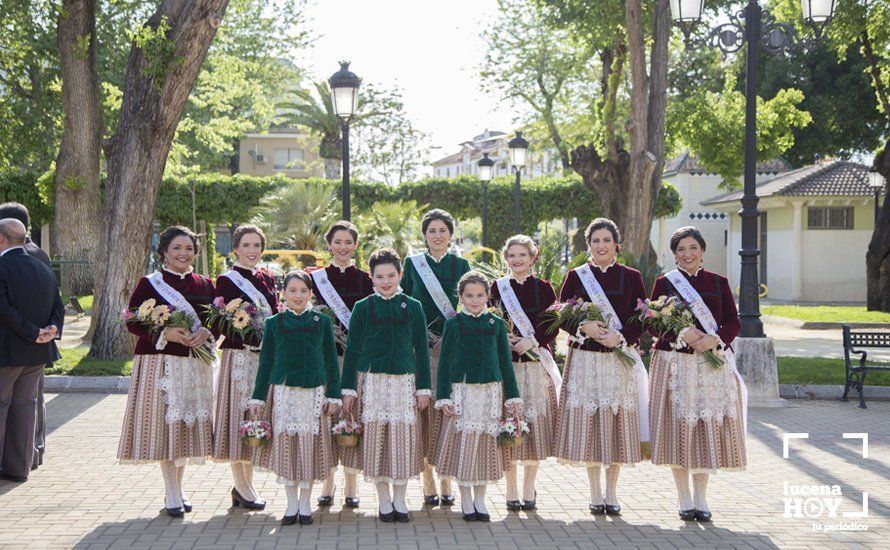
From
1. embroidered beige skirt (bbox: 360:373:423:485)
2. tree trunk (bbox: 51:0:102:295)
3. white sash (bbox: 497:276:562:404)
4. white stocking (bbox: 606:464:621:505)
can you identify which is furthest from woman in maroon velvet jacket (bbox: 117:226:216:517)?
tree trunk (bbox: 51:0:102:295)

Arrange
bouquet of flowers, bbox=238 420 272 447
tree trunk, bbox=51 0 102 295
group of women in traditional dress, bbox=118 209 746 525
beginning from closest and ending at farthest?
1. bouquet of flowers, bbox=238 420 272 447
2. group of women in traditional dress, bbox=118 209 746 525
3. tree trunk, bbox=51 0 102 295

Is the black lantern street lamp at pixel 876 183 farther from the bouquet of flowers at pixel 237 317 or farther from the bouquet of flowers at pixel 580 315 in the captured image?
the bouquet of flowers at pixel 237 317

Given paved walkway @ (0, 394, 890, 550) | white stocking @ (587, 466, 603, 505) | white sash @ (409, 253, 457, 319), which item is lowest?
paved walkway @ (0, 394, 890, 550)

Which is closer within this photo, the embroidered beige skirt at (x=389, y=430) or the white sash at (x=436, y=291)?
the embroidered beige skirt at (x=389, y=430)

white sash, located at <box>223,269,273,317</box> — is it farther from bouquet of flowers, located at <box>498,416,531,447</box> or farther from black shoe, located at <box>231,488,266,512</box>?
bouquet of flowers, located at <box>498,416,531,447</box>

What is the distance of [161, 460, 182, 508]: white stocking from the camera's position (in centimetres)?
641

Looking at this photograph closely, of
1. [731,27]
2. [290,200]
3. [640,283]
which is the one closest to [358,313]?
[640,283]

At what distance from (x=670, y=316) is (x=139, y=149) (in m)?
8.49

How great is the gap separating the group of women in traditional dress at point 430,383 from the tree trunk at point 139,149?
6121mm

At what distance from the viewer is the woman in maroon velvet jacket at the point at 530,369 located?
6.46m

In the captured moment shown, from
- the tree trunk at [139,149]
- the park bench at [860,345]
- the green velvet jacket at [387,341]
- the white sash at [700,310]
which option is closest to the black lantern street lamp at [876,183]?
the park bench at [860,345]

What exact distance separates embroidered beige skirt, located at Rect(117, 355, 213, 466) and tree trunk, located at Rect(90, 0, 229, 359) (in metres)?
6.53

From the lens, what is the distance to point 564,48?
3672 centimetres

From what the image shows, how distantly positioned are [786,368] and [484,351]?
876 cm
